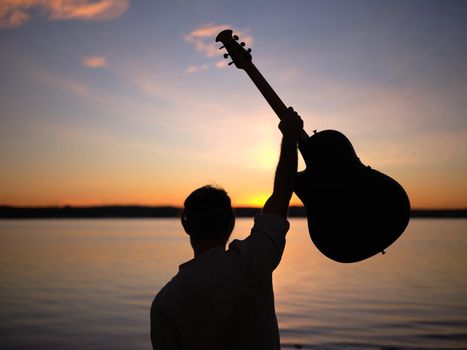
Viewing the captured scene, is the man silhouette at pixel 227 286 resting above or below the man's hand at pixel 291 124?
below

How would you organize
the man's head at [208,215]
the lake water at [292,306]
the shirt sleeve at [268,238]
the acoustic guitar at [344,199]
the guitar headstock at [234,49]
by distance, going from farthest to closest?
the lake water at [292,306] → the guitar headstock at [234,49] → the acoustic guitar at [344,199] → the man's head at [208,215] → the shirt sleeve at [268,238]

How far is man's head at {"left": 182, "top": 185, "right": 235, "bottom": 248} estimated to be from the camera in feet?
6.51

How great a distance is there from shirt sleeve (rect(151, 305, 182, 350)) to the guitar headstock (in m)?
1.35

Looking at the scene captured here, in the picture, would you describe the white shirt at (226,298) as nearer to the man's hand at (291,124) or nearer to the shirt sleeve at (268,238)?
the shirt sleeve at (268,238)

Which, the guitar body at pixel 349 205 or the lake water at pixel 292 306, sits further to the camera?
the lake water at pixel 292 306

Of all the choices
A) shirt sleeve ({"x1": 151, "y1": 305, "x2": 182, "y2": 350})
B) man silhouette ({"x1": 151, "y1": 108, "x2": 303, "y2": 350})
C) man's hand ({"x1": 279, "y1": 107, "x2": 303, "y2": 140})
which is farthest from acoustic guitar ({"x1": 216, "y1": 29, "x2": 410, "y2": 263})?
shirt sleeve ({"x1": 151, "y1": 305, "x2": 182, "y2": 350})

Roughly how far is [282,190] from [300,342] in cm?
1013

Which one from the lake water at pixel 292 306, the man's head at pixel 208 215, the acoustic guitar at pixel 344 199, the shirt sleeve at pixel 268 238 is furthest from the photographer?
the lake water at pixel 292 306

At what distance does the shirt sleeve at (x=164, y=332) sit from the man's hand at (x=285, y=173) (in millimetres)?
585

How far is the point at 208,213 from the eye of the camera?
1.99m

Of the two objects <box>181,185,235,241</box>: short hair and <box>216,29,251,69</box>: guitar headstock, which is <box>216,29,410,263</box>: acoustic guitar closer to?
<box>216,29,251,69</box>: guitar headstock

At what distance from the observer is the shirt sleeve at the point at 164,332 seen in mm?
1923

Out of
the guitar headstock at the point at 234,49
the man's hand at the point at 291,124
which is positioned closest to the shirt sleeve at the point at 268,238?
the man's hand at the point at 291,124

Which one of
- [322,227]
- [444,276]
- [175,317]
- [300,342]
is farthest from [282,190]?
[444,276]
